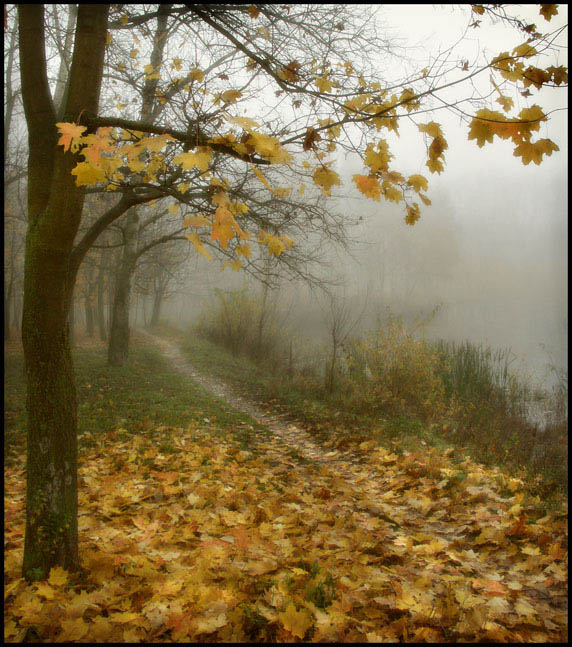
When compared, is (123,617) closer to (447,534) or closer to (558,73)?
(447,534)

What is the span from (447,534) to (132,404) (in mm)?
5872

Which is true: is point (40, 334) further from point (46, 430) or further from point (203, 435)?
point (203, 435)

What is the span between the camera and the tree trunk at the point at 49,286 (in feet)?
7.80

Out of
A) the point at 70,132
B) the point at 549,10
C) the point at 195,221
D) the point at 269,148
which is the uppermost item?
the point at 549,10

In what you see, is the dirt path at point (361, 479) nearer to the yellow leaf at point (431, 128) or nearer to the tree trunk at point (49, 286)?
the tree trunk at point (49, 286)

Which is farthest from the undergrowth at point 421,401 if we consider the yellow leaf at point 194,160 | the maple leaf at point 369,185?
the yellow leaf at point 194,160

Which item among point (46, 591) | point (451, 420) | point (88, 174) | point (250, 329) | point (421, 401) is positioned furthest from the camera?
point (250, 329)

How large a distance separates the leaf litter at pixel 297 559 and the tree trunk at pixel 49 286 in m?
0.32

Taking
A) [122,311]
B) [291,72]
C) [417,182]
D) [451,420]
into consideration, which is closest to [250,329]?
[122,311]

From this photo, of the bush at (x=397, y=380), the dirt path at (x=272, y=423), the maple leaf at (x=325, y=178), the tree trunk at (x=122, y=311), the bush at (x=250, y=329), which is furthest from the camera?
the bush at (x=250, y=329)

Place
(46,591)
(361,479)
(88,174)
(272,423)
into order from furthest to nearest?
(272,423)
(361,479)
(46,591)
(88,174)

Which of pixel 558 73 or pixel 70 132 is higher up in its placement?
pixel 558 73

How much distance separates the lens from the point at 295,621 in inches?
75.7

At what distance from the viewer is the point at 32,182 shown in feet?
8.12
